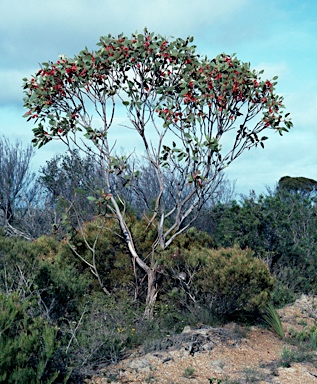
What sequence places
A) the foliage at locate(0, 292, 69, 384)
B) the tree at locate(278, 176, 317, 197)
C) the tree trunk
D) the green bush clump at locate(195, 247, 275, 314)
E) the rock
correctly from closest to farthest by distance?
1. the foliage at locate(0, 292, 69, 384)
2. the rock
3. the green bush clump at locate(195, 247, 275, 314)
4. the tree trunk
5. the tree at locate(278, 176, 317, 197)

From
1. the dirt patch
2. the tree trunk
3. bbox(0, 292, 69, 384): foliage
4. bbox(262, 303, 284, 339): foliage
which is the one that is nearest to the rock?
the dirt patch

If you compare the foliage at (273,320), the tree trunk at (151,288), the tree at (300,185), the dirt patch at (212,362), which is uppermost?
the tree at (300,185)

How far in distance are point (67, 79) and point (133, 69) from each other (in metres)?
1.08

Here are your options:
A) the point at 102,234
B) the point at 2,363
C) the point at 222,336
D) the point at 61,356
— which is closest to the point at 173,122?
the point at 102,234

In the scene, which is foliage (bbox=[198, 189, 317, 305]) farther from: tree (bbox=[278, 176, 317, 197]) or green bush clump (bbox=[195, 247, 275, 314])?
tree (bbox=[278, 176, 317, 197])

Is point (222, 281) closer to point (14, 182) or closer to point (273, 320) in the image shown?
point (273, 320)

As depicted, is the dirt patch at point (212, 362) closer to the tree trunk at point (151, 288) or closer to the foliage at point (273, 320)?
the foliage at point (273, 320)

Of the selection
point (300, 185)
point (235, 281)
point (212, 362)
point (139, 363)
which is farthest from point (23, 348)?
point (300, 185)

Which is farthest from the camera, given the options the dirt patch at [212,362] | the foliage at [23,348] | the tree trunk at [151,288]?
the tree trunk at [151,288]

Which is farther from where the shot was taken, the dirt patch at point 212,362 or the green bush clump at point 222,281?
the green bush clump at point 222,281

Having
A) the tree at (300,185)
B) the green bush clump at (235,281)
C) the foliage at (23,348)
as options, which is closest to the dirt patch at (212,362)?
the green bush clump at (235,281)

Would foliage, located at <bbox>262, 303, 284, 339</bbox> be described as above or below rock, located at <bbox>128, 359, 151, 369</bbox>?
above

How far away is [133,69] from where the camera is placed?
8.91 m

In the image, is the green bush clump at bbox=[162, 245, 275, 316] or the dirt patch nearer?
the dirt patch
